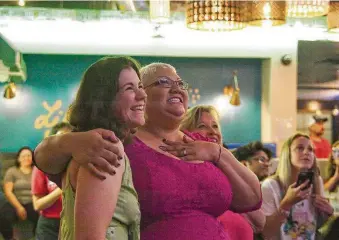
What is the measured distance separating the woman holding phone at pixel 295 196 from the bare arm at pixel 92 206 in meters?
1.13

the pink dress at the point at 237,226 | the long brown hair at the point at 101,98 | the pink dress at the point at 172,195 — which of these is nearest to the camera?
the long brown hair at the point at 101,98

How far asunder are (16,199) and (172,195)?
34.8 inches

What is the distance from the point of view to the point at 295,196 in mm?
2318

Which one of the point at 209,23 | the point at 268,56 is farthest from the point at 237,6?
the point at 268,56

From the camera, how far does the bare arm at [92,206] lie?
124 cm

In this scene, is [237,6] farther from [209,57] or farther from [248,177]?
[248,177]

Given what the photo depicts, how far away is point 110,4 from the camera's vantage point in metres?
2.26

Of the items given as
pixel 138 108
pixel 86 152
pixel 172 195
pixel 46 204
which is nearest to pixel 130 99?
pixel 138 108

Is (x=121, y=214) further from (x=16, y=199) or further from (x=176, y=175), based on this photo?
(x=16, y=199)

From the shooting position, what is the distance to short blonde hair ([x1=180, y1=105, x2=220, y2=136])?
1844 mm

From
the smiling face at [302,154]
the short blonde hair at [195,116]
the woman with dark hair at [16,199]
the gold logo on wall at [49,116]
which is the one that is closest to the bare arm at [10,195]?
the woman with dark hair at [16,199]

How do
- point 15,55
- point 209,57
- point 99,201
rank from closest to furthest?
1. point 99,201
2. point 15,55
3. point 209,57

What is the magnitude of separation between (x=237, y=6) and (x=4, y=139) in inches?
45.5

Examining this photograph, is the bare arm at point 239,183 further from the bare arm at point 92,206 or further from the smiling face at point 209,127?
the bare arm at point 92,206
